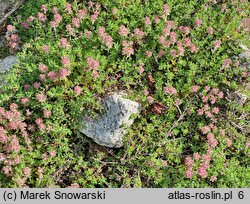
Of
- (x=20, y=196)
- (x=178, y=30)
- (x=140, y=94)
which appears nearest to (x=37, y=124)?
(x=20, y=196)

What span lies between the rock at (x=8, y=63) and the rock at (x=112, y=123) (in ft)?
6.36

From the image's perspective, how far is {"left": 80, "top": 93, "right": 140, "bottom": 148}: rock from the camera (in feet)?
22.5

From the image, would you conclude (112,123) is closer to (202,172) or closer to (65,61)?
(65,61)

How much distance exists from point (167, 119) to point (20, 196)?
2.87 meters

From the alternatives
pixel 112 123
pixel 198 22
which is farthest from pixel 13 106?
pixel 198 22

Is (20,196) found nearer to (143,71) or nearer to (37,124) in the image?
(37,124)

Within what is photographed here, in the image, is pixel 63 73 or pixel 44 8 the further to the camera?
pixel 44 8

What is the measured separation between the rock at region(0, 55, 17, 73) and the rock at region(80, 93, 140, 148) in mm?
1937

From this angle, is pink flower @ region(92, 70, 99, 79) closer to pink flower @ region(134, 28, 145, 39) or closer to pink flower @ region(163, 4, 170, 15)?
pink flower @ region(134, 28, 145, 39)

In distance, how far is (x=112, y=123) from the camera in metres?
6.89

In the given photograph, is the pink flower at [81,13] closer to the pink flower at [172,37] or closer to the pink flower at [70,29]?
the pink flower at [70,29]

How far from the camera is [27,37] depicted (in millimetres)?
8148

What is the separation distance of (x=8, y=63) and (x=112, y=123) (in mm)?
2515

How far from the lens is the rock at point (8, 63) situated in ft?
25.2
